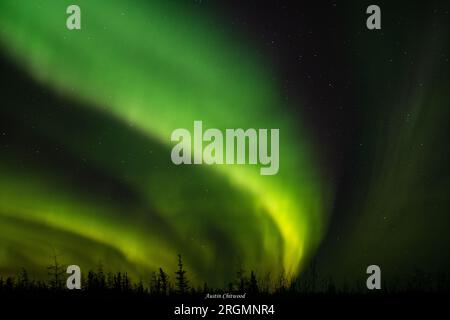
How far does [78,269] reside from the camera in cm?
1043

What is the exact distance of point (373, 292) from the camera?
406 inches

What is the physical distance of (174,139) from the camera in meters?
10.4

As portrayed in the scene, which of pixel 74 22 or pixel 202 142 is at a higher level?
pixel 74 22
